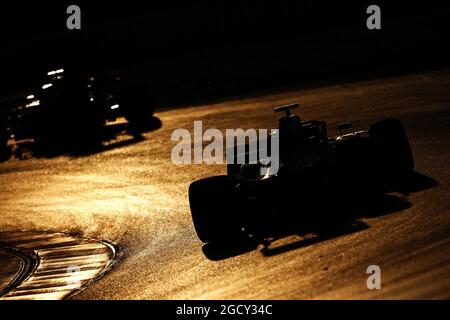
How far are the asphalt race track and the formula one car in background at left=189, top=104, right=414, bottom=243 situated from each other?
11.8 inches

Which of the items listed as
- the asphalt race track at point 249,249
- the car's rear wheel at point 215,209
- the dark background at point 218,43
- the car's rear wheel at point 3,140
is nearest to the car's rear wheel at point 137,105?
the asphalt race track at point 249,249

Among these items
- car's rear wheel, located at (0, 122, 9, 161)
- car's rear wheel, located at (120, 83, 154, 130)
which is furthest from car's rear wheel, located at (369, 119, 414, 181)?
car's rear wheel, located at (0, 122, 9, 161)

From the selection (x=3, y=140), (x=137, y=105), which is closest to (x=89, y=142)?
(x=137, y=105)

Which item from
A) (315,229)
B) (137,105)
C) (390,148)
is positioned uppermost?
(390,148)

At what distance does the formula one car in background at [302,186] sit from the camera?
13.2 metres

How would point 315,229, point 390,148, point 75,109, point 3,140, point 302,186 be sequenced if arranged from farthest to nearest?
point 3,140 < point 75,109 < point 390,148 < point 302,186 < point 315,229

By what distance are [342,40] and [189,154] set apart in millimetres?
10583

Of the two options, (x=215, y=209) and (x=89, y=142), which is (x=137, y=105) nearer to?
(x=89, y=142)

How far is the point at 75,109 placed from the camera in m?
24.3

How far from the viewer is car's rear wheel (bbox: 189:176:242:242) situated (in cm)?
1317

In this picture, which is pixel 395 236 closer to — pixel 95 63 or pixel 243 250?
pixel 243 250

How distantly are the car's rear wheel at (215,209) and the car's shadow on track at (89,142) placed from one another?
9400 millimetres

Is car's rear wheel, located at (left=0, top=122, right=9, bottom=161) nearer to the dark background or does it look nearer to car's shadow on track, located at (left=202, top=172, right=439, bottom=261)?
the dark background

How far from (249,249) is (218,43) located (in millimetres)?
21051
